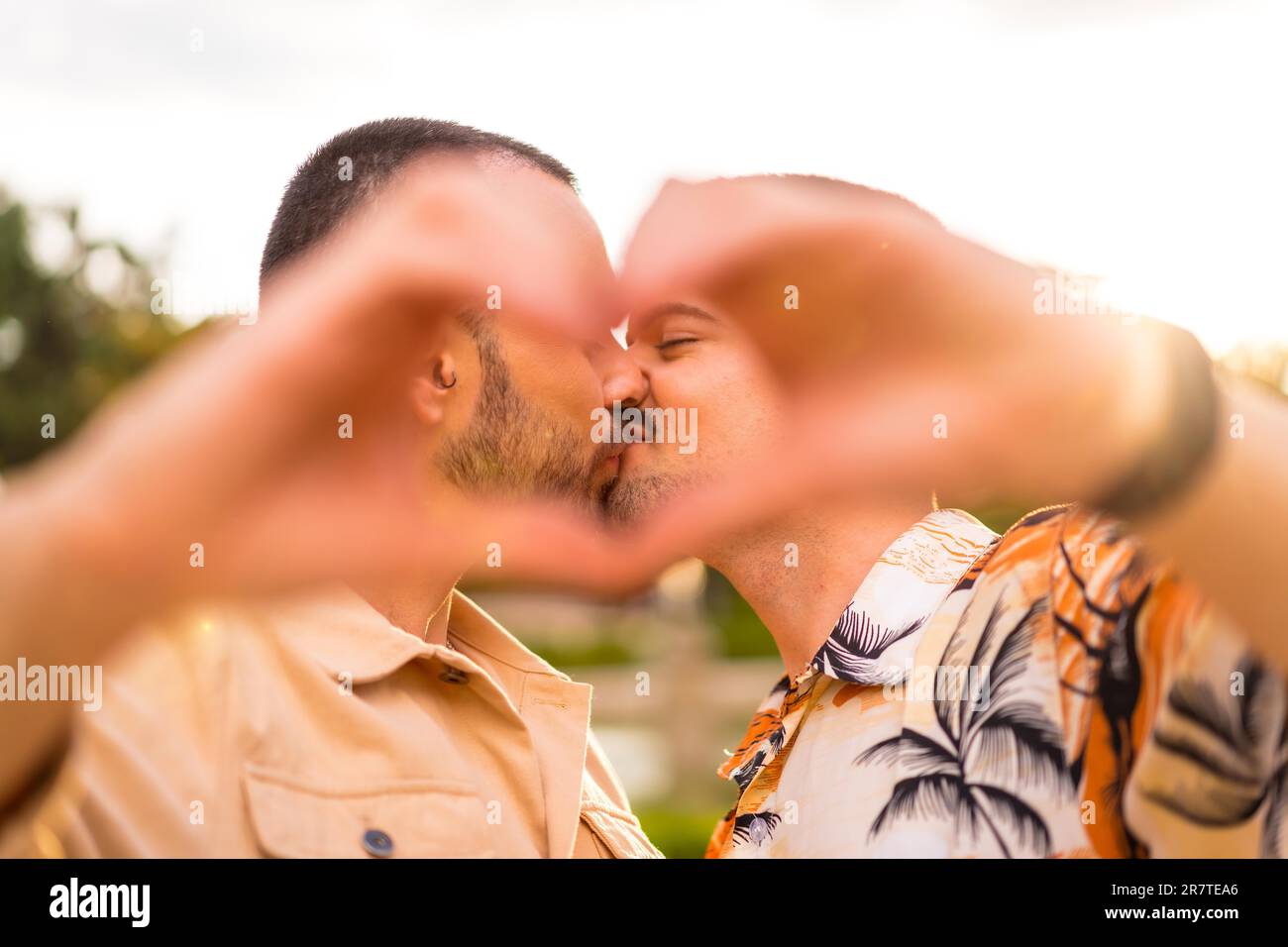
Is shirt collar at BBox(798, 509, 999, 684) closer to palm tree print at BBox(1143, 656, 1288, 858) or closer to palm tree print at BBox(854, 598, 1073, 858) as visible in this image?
palm tree print at BBox(854, 598, 1073, 858)

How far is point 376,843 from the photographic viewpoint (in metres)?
1.51

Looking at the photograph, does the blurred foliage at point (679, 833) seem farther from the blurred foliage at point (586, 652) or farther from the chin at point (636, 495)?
the blurred foliage at point (586, 652)

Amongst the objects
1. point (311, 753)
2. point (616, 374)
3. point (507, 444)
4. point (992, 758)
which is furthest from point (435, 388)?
point (992, 758)

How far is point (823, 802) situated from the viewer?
1.63 metres

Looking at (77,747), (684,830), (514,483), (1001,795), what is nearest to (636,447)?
(514,483)

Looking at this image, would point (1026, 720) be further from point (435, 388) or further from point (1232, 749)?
point (435, 388)

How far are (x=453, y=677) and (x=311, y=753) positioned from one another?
1.08 feet

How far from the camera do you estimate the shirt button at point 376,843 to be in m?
1.49

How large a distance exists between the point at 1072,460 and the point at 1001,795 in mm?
809

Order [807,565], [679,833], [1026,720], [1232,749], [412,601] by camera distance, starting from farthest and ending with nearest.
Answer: [679,833] < [807,565] < [412,601] < [1026,720] < [1232,749]

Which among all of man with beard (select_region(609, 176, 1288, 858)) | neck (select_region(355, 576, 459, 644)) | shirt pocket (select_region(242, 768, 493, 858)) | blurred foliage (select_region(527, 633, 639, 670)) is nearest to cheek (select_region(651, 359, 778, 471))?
man with beard (select_region(609, 176, 1288, 858))

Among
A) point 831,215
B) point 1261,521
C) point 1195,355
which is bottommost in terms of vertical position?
point 1261,521
